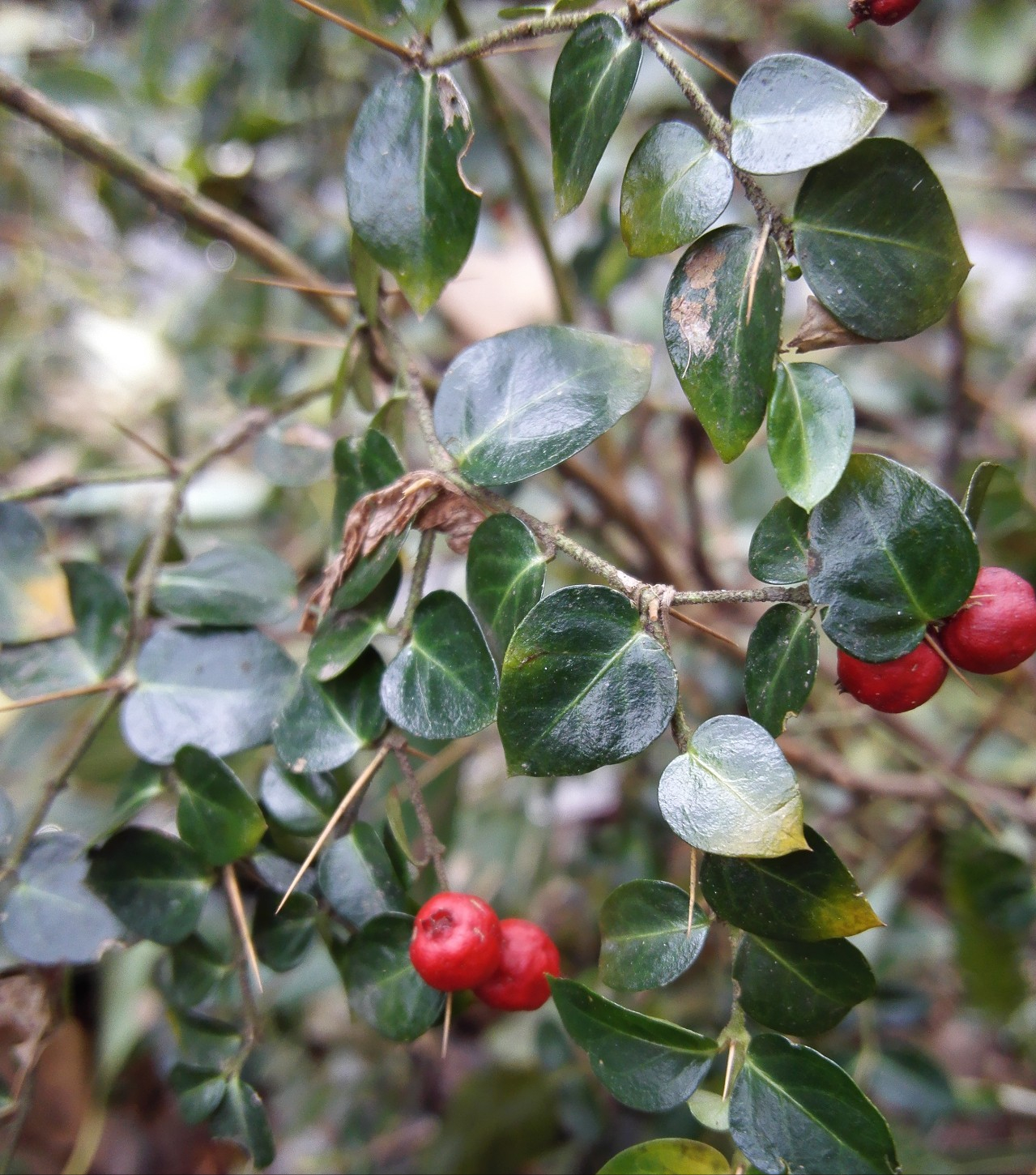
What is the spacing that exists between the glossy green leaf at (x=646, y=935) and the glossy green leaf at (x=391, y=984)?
103mm

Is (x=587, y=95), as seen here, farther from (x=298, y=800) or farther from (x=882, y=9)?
(x=298, y=800)

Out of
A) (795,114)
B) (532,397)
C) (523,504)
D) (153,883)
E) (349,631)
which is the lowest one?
(523,504)

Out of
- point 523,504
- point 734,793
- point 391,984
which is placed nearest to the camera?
point 734,793

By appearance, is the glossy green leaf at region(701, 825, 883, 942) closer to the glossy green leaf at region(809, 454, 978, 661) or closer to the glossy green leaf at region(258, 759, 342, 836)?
the glossy green leaf at region(809, 454, 978, 661)

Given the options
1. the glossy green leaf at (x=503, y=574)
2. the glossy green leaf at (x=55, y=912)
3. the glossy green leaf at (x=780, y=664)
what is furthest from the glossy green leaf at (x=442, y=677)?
the glossy green leaf at (x=55, y=912)

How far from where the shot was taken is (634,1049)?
38 centimetres

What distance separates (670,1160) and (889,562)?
27cm

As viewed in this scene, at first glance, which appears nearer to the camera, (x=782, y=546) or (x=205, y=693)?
(x=782, y=546)

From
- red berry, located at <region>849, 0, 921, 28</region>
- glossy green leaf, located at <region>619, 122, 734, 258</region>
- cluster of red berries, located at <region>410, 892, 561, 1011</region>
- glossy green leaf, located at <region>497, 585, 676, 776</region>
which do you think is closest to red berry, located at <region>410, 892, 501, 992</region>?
cluster of red berries, located at <region>410, 892, 561, 1011</region>

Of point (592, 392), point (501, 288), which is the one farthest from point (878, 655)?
point (501, 288)

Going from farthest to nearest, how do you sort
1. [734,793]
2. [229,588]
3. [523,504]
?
[523,504], [229,588], [734,793]

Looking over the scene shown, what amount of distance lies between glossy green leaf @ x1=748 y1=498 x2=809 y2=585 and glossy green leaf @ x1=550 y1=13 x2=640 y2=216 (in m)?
0.17

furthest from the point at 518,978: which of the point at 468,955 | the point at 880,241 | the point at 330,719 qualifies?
the point at 880,241

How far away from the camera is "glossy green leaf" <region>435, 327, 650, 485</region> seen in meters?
0.40
